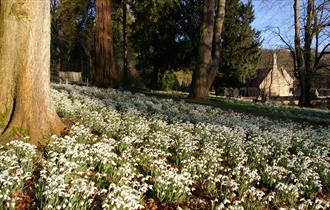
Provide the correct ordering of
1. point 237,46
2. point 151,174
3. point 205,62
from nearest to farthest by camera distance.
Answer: point 151,174
point 205,62
point 237,46

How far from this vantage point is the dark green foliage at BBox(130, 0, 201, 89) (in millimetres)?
40969

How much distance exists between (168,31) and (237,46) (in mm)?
8261

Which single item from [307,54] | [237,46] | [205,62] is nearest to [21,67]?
[205,62]

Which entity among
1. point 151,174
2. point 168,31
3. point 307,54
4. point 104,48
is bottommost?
point 151,174

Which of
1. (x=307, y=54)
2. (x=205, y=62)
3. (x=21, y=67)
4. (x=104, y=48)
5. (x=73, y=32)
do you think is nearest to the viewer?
(x=21, y=67)

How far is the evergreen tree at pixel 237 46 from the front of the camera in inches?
1719

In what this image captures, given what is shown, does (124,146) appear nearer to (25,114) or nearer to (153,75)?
(25,114)

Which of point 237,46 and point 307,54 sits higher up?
point 237,46

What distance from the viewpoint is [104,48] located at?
21.2m

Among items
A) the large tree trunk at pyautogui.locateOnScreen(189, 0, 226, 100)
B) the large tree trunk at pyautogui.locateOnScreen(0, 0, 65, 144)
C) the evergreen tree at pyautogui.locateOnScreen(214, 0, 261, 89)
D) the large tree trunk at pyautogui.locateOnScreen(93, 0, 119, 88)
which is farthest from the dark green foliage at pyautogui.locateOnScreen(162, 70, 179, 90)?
the large tree trunk at pyautogui.locateOnScreen(0, 0, 65, 144)

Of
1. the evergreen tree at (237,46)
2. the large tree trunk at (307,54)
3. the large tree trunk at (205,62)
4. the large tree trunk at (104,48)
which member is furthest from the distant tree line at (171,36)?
the large tree trunk at (205,62)

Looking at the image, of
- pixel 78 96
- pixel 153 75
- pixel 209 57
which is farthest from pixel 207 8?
pixel 153 75

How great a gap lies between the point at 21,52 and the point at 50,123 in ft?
5.10

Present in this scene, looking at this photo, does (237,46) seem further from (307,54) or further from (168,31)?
(307,54)
